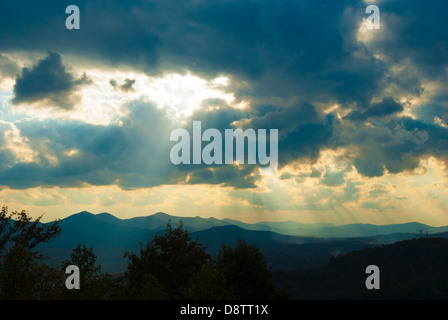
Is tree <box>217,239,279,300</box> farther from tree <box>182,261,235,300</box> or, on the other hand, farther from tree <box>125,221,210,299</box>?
tree <box>125,221,210,299</box>

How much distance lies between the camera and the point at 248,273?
4994 centimetres

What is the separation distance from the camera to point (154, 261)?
65750 mm

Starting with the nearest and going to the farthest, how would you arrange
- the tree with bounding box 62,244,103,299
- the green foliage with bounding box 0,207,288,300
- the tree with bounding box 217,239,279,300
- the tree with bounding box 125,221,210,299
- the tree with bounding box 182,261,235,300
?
1. the tree with bounding box 182,261,235,300
2. the green foliage with bounding box 0,207,288,300
3. the tree with bounding box 217,239,279,300
4. the tree with bounding box 62,244,103,299
5. the tree with bounding box 125,221,210,299

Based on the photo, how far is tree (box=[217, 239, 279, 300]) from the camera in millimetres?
47750

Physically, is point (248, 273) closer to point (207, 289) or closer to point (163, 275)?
point (207, 289)

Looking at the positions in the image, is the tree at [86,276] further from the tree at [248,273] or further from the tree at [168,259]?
the tree at [248,273]

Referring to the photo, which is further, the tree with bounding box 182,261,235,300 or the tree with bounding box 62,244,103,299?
the tree with bounding box 62,244,103,299

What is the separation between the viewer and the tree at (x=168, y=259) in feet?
207

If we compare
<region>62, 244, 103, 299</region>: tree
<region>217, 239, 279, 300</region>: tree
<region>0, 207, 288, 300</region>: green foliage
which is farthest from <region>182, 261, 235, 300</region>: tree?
<region>62, 244, 103, 299</region>: tree

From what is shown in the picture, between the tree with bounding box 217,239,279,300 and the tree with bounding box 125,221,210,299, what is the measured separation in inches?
481

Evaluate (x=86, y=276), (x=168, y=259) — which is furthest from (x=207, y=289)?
(x=86, y=276)

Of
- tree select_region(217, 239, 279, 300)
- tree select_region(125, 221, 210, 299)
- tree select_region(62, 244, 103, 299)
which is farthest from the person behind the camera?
tree select_region(125, 221, 210, 299)

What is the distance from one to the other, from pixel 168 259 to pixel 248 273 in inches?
872
